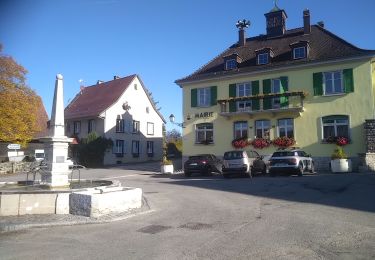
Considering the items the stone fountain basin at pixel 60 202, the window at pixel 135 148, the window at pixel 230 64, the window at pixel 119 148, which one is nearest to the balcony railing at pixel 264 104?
the window at pixel 230 64

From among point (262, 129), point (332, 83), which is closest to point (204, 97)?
point (262, 129)

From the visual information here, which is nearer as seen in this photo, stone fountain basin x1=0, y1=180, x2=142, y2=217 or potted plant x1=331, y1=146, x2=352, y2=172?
stone fountain basin x1=0, y1=180, x2=142, y2=217

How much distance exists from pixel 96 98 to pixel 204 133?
61.3 feet

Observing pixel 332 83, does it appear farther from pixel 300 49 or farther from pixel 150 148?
pixel 150 148

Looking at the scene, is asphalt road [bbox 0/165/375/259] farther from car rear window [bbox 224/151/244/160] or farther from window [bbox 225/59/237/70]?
window [bbox 225/59/237/70]

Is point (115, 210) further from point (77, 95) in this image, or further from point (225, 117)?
point (77, 95)

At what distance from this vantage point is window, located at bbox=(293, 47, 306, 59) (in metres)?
26.9

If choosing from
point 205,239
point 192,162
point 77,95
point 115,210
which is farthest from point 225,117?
point 77,95

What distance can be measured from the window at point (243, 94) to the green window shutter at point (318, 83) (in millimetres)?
4865

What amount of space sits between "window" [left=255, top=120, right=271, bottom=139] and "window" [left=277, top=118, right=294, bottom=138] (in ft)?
2.65

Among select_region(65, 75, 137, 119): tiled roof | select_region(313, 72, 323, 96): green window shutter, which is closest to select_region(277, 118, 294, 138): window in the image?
select_region(313, 72, 323, 96): green window shutter

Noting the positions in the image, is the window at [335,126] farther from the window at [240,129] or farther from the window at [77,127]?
the window at [77,127]

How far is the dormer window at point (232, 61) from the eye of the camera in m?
29.7

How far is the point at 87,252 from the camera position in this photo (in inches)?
250
